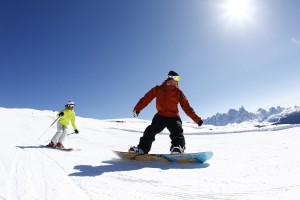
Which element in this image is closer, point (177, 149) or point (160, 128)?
point (177, 149)

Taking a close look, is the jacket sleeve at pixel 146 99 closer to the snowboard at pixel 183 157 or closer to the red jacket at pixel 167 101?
the red jacket at pixel 167 101

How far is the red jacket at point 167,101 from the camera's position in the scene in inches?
275

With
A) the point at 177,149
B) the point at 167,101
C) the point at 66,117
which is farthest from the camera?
the point at 66,117

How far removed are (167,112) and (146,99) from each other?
758 millimetres

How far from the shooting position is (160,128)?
270 inches

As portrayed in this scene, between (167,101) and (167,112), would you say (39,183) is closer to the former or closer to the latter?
(167,112)

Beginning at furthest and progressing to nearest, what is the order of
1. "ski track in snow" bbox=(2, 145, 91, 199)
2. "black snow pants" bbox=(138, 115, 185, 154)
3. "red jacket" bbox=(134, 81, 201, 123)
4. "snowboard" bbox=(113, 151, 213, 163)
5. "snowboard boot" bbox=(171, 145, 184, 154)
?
"red jacket" bbox=(134, 81, 201, 123)
"black snow pants" bbox=(138, 115, 185, 154)
"snowboard boot" bbox=(171, 145, 184, 154)
"snowboard" bbox=(113, 151, 213, 163)
"ski track in snow" bbox=(2, 145, 91, 199)

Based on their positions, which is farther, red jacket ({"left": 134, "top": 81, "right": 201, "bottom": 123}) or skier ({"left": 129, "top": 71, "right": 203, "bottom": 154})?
red jacket ({"left": 134, "top": 81, "right": 201, "bottom": 123})

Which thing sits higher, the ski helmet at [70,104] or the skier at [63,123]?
the ski helmet at [70,104]

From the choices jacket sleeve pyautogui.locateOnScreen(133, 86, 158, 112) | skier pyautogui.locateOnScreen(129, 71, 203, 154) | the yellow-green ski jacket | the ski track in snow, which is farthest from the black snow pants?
the yellow-green ski jacket

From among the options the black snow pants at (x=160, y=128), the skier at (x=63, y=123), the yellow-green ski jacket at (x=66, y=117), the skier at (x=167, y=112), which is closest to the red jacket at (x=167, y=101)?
the skier at (x=167, y=112)

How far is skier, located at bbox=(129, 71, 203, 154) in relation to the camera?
6564mm

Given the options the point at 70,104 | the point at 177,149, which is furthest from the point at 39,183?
the point at 70,104

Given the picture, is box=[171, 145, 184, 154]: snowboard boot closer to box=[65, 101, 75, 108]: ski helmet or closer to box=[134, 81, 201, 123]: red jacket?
box=[134, 81, 201, 123]: red jacket
